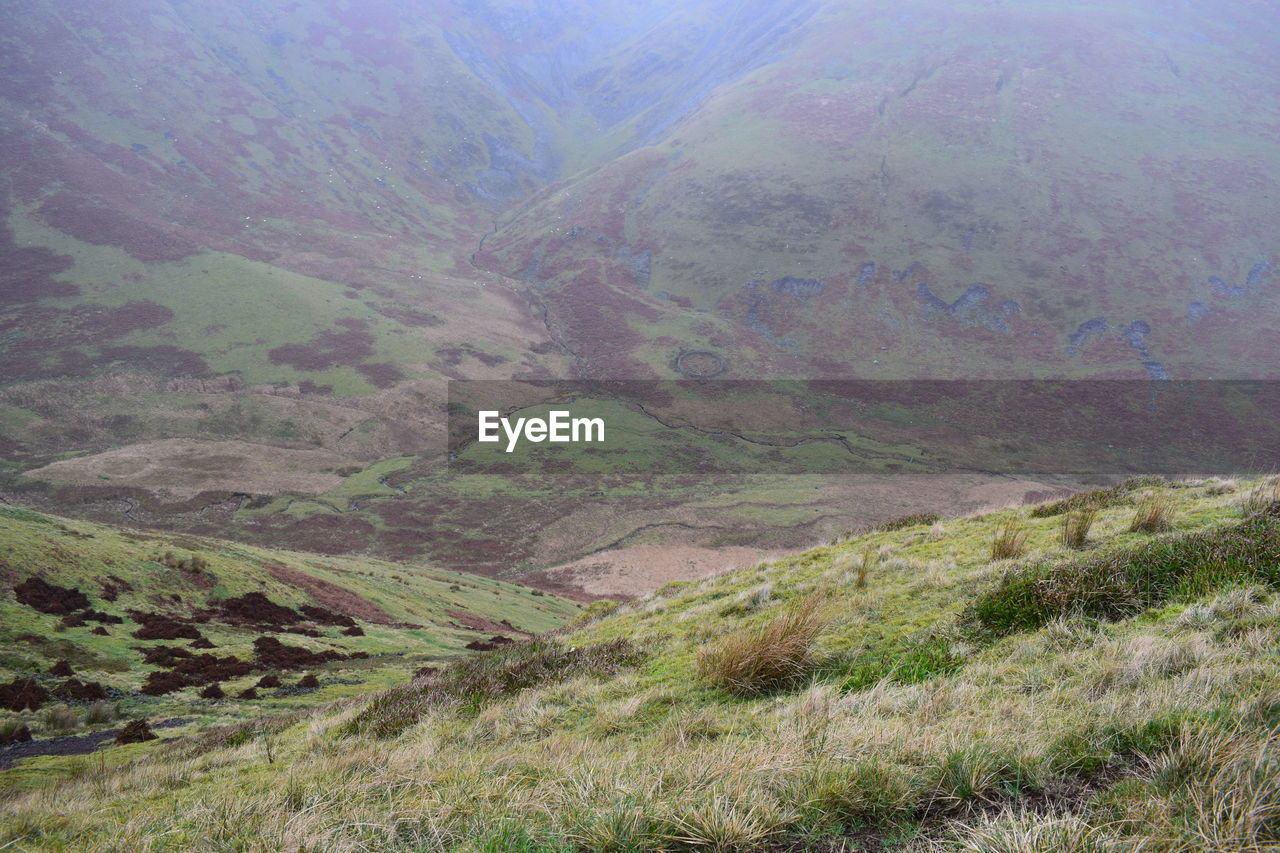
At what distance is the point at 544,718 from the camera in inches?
239

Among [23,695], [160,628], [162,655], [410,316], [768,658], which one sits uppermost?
[410,316]

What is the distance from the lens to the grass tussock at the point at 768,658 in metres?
5.48

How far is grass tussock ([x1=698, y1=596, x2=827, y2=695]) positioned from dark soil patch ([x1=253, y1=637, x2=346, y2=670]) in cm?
1352

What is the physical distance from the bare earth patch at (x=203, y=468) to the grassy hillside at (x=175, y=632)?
34.5 meters

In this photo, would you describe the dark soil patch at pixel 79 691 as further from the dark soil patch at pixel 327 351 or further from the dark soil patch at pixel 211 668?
the dark soil patch at pixel 327 351

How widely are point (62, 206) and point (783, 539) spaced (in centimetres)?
10920

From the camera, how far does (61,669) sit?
11.3 metres

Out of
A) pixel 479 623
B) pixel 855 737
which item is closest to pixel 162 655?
pixel 479 623

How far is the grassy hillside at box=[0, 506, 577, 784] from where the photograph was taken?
1114 centimetres

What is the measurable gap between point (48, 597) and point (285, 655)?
5.05 metres

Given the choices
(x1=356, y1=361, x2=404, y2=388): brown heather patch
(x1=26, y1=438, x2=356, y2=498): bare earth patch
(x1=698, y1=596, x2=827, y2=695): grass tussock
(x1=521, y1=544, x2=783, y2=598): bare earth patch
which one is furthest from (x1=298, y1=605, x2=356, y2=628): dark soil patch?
(x1=356, y1=361, x2=404, y2=388): brown heather patch

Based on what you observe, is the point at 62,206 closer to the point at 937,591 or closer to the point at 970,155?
the point at 937,591

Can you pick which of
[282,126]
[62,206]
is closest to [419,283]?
[62,206]

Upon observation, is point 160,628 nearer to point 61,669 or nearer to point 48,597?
point 48,597
